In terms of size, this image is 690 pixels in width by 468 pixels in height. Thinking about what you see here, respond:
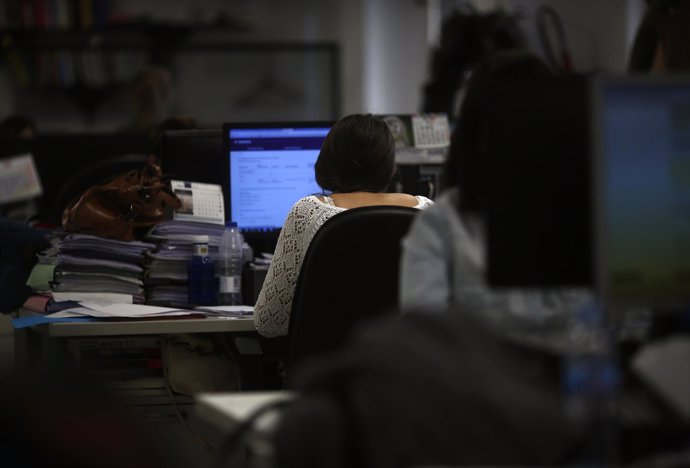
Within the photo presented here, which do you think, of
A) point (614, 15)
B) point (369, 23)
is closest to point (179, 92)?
point (369, 23)

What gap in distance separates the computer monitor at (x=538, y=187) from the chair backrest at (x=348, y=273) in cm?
83

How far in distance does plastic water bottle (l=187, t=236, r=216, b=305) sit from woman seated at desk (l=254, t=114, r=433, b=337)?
0.39m

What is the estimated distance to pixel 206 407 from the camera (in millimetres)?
1570

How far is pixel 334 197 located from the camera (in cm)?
290

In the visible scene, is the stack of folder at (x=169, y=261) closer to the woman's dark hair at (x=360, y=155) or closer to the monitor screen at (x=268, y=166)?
the monitor screen at (x=268, y=166)

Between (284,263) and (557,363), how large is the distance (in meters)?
1.37

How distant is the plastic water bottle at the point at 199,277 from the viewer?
3.15 meters

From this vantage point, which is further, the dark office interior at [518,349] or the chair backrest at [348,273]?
the chair backrest at [348,273]

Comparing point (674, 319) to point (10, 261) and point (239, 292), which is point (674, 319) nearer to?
point (239, 292)

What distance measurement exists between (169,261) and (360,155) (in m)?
0.64

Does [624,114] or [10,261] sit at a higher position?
[624,114]

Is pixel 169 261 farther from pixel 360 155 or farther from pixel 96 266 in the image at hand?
pixel 360 155

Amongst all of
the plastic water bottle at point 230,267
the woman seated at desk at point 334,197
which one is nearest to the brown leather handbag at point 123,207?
the plastic water bottle at point 230,267

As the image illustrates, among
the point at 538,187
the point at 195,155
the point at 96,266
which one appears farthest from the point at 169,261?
the point at 538,187
